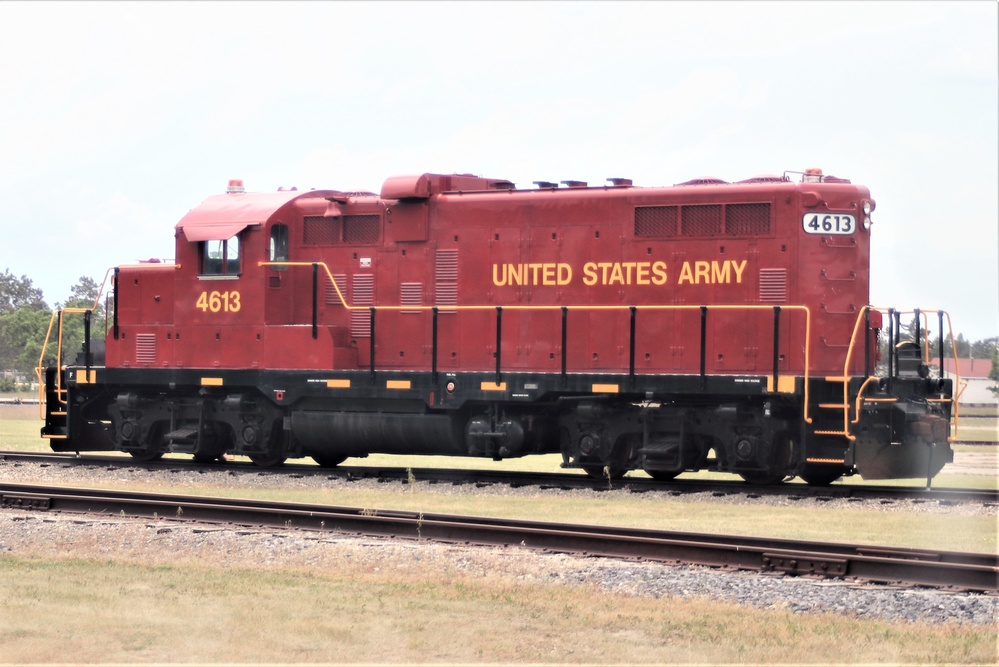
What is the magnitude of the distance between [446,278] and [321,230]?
2.12 m

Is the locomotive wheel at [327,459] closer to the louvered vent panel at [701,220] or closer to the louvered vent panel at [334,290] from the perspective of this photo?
the louvered vent panel at [334,290]

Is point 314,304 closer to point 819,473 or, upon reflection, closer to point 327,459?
point 327,459

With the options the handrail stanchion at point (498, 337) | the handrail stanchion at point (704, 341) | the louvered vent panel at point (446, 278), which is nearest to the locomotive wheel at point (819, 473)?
the handrail stanchion at point (704, 341)

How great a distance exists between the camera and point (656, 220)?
53.7 feet

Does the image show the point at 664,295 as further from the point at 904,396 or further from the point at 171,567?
the point at 171,567

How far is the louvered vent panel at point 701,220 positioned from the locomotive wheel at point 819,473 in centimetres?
315

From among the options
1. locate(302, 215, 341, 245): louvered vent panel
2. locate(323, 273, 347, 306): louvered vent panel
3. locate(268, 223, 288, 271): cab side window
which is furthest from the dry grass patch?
locate(302, 215, 341, 245): louvered vent panel

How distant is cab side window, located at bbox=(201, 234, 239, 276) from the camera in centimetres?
1844

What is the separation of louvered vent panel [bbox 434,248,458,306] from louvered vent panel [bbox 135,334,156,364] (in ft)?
15.1

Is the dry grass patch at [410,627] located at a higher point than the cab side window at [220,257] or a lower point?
lower

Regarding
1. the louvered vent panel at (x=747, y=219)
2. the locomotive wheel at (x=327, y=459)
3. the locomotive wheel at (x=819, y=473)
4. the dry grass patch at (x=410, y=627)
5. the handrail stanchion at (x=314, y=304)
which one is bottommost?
the dry grass patch at (x=410, y=627)

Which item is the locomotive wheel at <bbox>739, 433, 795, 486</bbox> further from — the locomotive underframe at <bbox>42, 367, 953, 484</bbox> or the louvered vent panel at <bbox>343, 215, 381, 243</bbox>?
the louvered vent panel at <bbox>343, 215, 381, 243</bbox>

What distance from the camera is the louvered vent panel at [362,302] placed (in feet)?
59.2

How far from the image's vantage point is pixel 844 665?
7.16 meters
